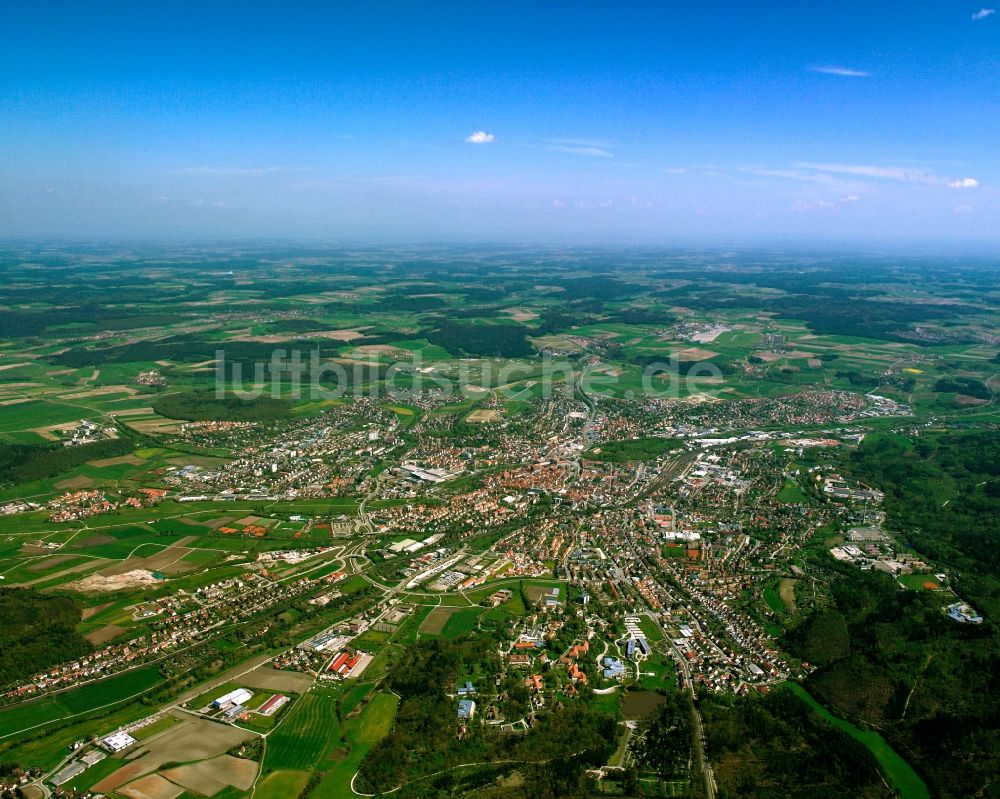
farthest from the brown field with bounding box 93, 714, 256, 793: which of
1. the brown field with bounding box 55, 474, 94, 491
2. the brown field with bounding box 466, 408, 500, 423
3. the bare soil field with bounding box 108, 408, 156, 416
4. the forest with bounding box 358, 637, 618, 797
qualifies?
the bare soil field with bounding box 108, 408, 156, 416

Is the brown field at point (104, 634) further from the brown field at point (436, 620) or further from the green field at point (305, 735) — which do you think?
the brown field at point (436, 620)

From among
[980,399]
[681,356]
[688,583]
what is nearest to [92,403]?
[688,583]

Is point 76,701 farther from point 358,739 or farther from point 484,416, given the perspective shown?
point 484,416

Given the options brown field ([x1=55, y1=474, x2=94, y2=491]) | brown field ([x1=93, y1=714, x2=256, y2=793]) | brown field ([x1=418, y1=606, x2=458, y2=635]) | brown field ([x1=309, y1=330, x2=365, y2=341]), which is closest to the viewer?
brown field ([x1=93, y1=714, x2=256, y2=793])

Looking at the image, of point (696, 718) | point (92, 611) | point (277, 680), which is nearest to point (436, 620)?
point (277, 680)

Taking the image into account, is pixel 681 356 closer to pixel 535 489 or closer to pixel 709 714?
pixel 535 489

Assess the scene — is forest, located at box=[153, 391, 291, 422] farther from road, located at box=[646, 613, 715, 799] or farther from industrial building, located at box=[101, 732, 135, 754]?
road, located at box=[646, 613, 715, 799]
